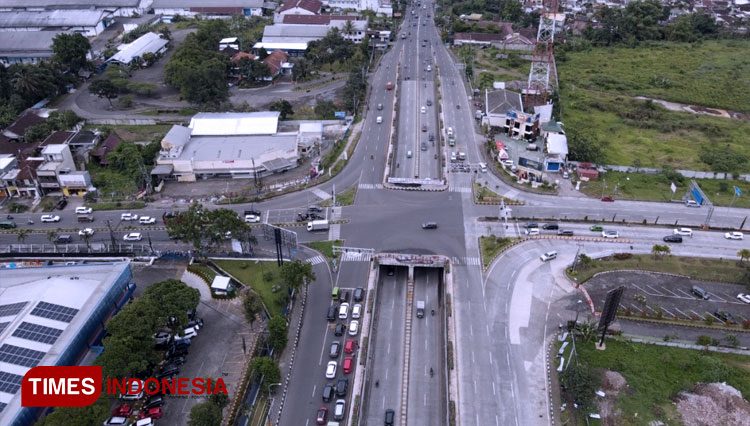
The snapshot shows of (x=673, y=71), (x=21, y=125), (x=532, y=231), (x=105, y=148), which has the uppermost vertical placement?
(x=673, y=71)

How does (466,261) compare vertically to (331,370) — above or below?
above

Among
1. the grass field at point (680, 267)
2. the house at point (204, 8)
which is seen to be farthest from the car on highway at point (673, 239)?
the house at point (204, 8)

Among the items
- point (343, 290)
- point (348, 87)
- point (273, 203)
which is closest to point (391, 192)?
A: point (273, 203)

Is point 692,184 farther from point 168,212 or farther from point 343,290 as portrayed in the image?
point 168,212

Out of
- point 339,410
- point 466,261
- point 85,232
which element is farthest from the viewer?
point 85,232

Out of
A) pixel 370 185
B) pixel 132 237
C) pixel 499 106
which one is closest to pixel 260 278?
pixel 132 237

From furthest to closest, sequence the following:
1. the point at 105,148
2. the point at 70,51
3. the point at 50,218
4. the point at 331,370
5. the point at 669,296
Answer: the point at 70,51
the point at 105,148
the point at 50,218
the point at 669,296
the point at 331,370

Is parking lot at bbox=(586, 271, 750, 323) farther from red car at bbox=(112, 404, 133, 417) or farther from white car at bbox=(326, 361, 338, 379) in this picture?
red car at bbox=(112, 404, 133, 417)

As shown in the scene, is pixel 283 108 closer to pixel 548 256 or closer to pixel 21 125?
pixel 21 125

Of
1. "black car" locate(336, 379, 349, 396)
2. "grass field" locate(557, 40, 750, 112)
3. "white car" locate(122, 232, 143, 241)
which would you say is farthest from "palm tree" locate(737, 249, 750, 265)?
"white car" locate(122, 232, 143, 241)
